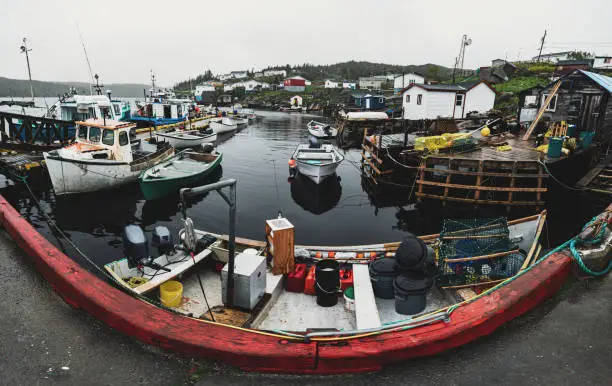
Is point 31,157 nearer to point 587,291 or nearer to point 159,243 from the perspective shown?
point 159,243

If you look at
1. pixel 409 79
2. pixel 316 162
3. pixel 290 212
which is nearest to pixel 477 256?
pixel 290 212

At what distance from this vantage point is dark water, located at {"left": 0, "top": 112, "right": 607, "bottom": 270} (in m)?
13.7

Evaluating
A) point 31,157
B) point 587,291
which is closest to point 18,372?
point 587,291

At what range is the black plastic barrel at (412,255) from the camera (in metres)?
5.66

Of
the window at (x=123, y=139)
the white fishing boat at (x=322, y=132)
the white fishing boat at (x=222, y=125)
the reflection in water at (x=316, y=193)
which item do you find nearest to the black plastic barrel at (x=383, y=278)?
the reflection in water at (x=316, y=193)

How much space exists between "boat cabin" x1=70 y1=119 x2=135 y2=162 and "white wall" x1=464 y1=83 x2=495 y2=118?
36.7 m

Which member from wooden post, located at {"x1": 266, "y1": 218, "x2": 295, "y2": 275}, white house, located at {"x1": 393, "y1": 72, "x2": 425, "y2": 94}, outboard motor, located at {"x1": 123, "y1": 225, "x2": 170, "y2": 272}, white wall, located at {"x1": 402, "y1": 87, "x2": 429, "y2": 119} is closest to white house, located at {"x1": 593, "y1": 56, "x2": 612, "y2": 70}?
white house, located at {"x1": 393, "y1": 72, "x2": 425, "y2": 94}

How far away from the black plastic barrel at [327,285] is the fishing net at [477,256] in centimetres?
234

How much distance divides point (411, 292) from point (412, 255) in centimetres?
67

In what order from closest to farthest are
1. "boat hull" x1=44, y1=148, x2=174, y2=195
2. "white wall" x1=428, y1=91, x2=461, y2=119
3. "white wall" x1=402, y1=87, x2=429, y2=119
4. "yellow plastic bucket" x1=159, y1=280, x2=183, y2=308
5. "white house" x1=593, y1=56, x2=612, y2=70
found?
"yellow plastic bucket" x1=159, y1=280, x2=183, y2=308 → "boat hull" x1=44, y1=148, x2=174, y2=195 → "white wall" x1=428, y1=91, x2=461, y2=119 → "white wall" x1=402, y1=87, x2=429, y2=119 → "white house" x1=593, y1=56, x2=612, y2=70

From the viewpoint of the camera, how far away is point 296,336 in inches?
129

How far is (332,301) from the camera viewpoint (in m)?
6.50

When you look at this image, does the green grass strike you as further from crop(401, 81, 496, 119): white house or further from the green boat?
the green boat

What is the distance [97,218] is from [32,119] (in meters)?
9.36
